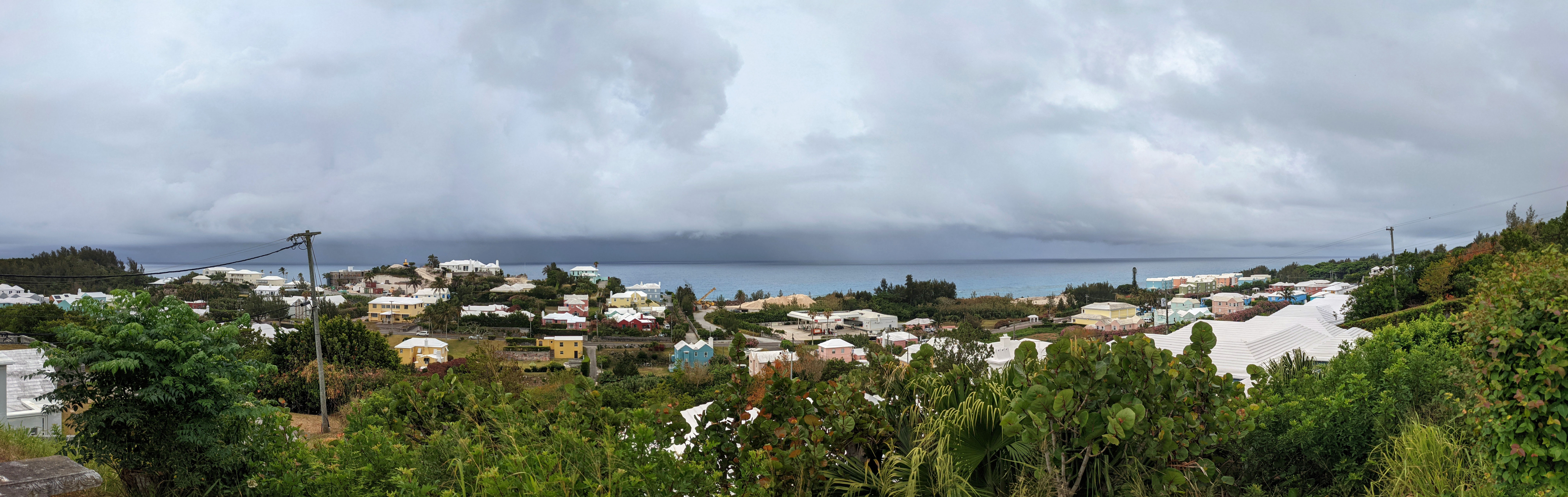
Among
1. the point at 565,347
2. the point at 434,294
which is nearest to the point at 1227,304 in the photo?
the point at 565,347

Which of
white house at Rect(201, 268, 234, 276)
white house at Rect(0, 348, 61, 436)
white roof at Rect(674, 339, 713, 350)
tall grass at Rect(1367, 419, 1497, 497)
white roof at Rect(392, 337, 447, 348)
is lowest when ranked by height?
white roof at Rect(674, 339, 713, 350)

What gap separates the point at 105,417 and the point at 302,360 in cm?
2007

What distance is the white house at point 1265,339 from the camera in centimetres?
1390

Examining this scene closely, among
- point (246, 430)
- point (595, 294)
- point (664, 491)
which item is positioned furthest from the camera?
point (595, 294)

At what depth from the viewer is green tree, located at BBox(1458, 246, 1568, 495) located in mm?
2176

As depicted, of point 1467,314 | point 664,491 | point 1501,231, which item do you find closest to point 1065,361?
point 664,491

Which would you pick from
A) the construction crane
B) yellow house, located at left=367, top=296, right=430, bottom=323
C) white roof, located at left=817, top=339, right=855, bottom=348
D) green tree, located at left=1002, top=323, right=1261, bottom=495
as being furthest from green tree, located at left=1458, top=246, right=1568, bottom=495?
the construction crane

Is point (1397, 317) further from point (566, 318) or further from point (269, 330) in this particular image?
point (566, 318)

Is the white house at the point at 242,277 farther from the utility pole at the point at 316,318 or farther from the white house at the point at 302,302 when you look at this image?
the utility pole at the point at 316,318

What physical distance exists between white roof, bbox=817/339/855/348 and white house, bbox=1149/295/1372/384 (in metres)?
16.4

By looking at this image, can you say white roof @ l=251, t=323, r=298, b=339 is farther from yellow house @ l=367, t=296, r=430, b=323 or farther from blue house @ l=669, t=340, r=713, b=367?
yellow house @ l=367, t=296, r=430, b=323

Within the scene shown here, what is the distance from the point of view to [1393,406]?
130 inches

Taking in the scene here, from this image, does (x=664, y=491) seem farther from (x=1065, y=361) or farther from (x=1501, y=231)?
(x=1501, y=231)

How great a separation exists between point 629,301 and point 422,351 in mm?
34391
